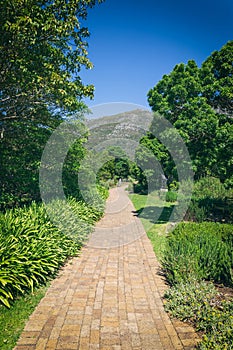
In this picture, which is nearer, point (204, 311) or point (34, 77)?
point (204, 311)

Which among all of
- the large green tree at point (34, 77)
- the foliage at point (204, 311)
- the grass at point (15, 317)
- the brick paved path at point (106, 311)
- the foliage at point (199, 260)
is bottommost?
the brick paved path at point (106, 311)

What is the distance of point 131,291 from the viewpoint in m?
4.75

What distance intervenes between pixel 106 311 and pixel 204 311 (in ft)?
5.43

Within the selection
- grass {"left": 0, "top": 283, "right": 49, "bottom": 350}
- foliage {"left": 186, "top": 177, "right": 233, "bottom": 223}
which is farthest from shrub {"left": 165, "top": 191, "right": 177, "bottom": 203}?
grass {"left": 0, "top": 283, "right": 49, "bottom": 350}

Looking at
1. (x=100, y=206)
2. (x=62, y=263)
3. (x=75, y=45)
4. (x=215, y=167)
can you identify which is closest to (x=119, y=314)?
(x=62, y=263)

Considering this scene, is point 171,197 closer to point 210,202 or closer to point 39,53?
point 210,202

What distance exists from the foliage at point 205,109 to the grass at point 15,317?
7.74 metres

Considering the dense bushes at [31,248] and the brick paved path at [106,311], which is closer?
the brick paved path at [106,311]

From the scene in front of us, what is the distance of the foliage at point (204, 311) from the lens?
293 cm

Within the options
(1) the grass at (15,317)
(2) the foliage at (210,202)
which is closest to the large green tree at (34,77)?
(1) the grass at (15,317)

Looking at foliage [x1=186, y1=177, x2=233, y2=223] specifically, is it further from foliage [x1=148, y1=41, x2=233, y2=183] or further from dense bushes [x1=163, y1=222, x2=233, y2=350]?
dense bushes [x1=163, y1=222, x2=233, y2=350]

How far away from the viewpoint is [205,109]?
30.9 ft

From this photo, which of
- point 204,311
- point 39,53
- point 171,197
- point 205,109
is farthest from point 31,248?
point 171,197

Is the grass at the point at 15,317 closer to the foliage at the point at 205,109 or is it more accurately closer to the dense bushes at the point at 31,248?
the dense bushes at the point at 31,248
